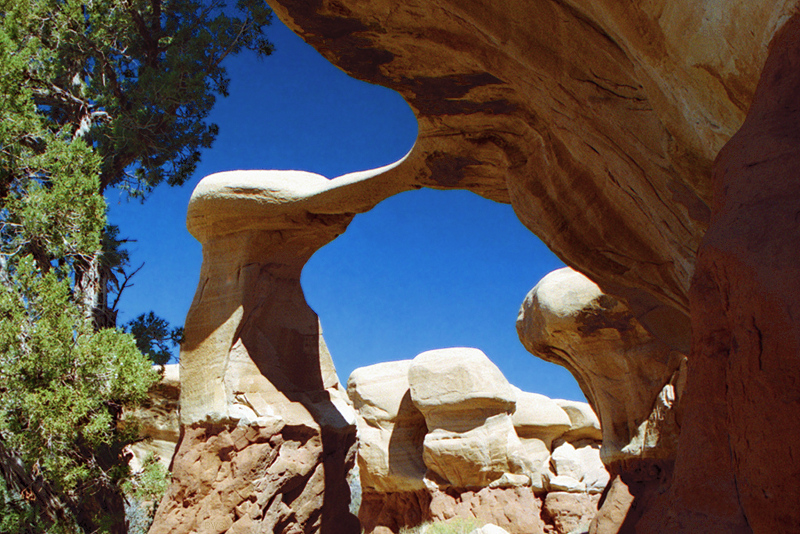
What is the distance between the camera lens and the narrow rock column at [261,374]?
820 centimetres

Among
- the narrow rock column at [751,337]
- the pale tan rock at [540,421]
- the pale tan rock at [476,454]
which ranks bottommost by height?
the narrow rock column at [751,337]

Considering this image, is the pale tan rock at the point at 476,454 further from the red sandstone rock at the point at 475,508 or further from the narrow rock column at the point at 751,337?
the narrow rock column at the point at 751,337

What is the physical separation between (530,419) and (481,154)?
498 inches

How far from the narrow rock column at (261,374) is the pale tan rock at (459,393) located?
6.32 metres

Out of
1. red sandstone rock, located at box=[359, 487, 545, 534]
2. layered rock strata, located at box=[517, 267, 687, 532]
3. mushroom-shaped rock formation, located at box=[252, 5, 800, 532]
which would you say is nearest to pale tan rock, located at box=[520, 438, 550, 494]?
red sandstone rock, located at box=[359, 487, 545, 534]

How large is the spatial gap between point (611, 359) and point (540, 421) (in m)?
8.99

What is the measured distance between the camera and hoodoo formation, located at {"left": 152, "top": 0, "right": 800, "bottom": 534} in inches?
98.7

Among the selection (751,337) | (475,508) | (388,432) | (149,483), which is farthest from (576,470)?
(751,337)

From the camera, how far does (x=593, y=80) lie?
16.9 feet

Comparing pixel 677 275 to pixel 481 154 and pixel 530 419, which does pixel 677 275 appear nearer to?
pixel 481 154

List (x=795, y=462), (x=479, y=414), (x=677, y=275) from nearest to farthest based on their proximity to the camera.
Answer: (x=795, y=462) < (x=677, y=275) < (x=479, y=414)

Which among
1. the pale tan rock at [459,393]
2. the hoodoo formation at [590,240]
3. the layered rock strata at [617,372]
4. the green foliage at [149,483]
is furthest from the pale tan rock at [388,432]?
the green foliage at [149,483]

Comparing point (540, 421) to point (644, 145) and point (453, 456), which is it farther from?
point (644, 145)

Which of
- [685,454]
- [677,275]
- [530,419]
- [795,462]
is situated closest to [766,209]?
[795,462]
